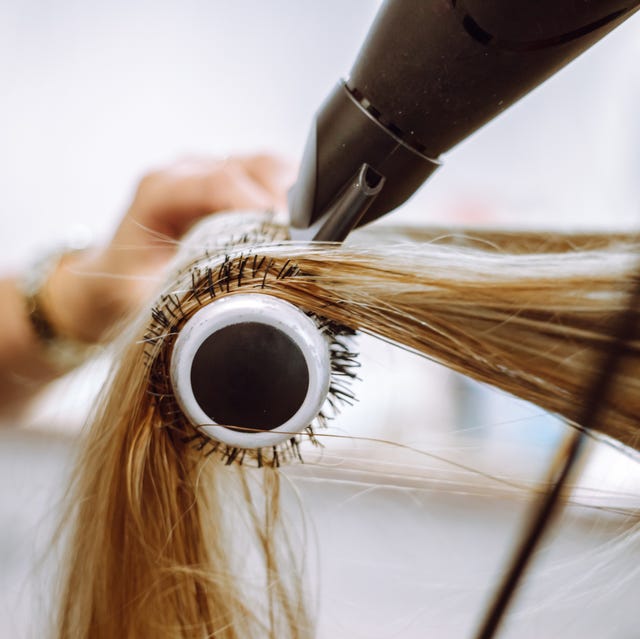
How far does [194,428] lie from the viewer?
1.05ft

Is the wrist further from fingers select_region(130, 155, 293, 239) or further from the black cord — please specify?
the black cord

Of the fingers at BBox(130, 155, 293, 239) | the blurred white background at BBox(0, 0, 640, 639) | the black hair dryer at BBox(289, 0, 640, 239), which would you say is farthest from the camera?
the blurred white background at BBox(0, 0, 640, 639)

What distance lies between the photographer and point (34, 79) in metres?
1.22

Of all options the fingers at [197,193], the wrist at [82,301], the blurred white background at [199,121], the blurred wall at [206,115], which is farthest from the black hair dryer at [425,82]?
the blurred wall at [206,115]

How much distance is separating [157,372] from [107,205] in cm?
101

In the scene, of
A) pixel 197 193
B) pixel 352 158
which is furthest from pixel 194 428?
pixel 197 193

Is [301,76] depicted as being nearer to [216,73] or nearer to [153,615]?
[216,73]

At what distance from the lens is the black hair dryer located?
0.25m

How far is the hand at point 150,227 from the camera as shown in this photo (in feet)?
2.26

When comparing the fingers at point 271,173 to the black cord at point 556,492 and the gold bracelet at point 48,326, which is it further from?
the black cord at point 556,492

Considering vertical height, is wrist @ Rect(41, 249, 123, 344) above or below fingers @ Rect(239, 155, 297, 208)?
below

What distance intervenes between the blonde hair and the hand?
0.98 feet

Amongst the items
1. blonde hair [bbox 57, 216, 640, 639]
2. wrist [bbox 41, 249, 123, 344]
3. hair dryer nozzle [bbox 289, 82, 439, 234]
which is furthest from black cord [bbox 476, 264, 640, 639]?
wrist [bbox 41, 249, 123, 344]

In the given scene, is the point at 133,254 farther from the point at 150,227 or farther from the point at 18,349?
the point at 18,349
